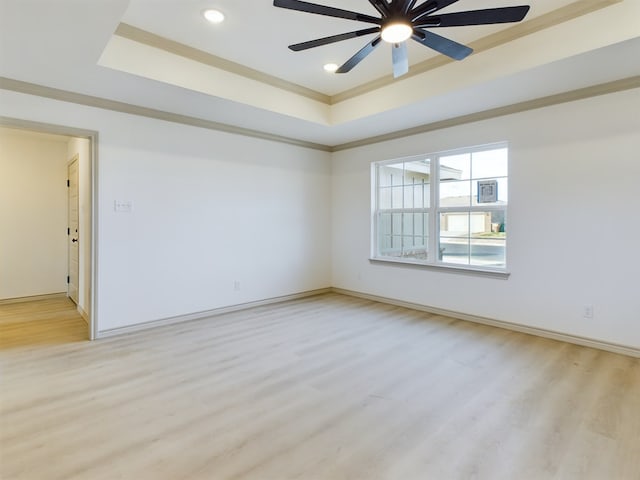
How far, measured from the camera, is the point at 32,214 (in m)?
5.63

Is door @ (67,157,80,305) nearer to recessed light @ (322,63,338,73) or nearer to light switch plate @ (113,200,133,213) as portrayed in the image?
light switch plate @ (113,200,133,213)

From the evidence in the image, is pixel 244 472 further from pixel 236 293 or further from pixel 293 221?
pixel 293 221

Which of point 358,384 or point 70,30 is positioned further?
point 358,384

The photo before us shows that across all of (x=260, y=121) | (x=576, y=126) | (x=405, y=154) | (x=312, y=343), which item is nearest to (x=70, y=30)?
(x=260, y=121)

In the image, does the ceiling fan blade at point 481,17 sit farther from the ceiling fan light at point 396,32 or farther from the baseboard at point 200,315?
the baseboard at point 200,315

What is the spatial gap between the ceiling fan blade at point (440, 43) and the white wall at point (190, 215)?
3033 mm

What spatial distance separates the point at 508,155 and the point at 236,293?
3808 millimetres

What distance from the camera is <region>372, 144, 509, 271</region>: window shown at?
14.0 ft

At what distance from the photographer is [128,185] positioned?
3.96m

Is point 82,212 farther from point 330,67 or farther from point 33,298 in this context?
point 330,67

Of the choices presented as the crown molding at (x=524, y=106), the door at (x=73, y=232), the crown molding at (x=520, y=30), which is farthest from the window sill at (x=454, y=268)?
the door at (x=73, y=232)

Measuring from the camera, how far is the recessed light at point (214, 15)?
2.81 metres

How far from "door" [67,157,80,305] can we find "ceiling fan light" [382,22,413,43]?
4766 millimetres

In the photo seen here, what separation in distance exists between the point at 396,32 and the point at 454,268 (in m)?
3.12
